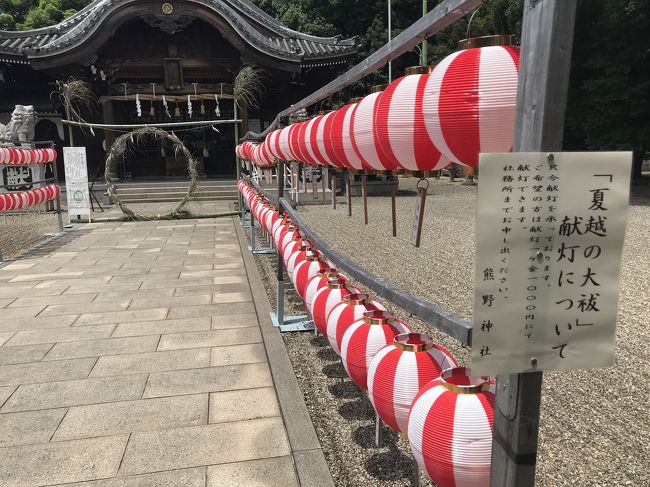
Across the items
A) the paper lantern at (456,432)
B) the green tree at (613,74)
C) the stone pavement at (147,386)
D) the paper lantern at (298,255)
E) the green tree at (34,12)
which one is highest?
the green tree at (34,12)

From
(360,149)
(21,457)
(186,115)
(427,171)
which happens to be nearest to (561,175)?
(427,171)

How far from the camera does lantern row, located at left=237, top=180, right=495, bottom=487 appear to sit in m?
1.74

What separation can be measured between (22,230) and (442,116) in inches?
546

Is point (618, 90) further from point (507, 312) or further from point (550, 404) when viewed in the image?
point (507, 312)

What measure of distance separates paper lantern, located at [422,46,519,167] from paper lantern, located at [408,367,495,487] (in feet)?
2.86

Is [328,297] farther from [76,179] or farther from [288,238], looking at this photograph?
[76,179]

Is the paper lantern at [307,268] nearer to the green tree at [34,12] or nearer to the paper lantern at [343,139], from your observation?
the paper lantern at [343,139]

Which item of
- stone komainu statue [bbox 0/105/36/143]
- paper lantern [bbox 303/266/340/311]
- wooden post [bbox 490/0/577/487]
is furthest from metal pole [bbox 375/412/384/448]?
stone komainu statue [bbox 0/105/36/143]

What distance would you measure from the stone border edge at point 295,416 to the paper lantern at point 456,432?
1302mm

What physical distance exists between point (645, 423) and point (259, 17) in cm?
2216

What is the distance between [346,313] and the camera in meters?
2.91

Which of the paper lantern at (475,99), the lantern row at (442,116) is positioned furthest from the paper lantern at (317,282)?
the paper lantern at (475,99)

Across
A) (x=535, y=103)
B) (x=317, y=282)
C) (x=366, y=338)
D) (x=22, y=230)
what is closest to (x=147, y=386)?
(x=317, y=282)

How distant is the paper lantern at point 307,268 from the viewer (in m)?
3.79
